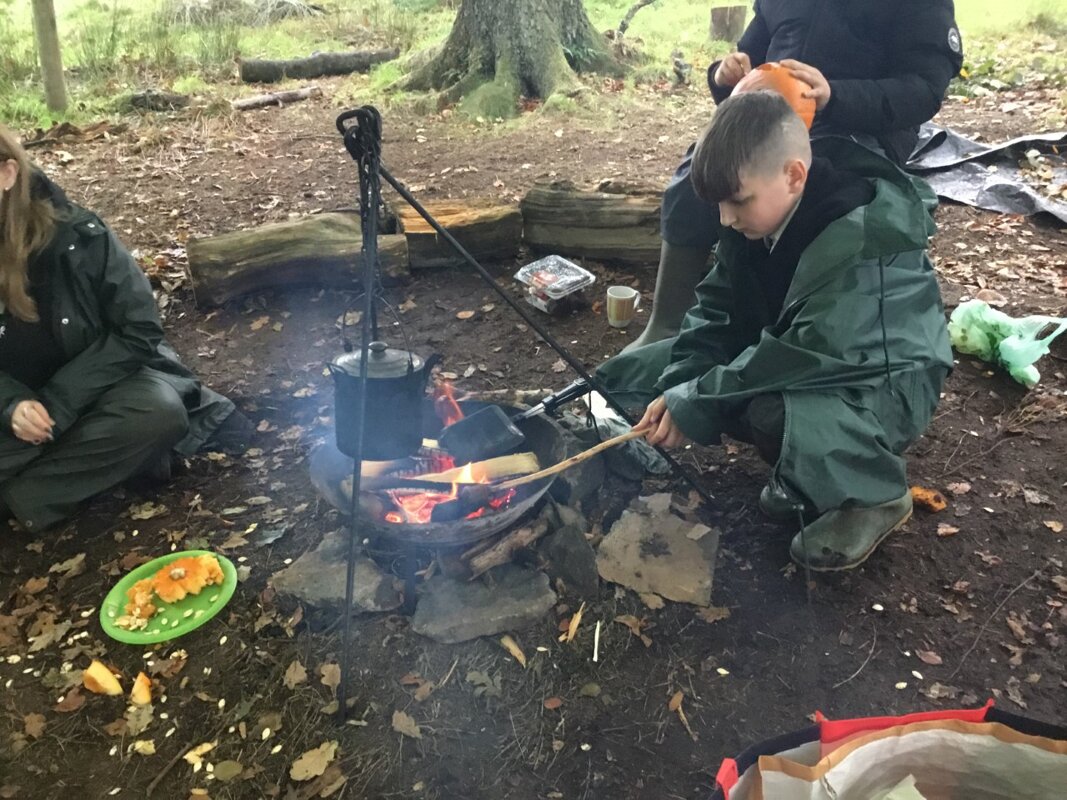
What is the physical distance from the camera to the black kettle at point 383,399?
7.41 ft

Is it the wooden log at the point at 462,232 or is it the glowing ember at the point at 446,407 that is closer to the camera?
the glowing ember at the point at 446,407

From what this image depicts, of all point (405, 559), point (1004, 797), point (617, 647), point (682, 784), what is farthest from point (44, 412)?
point (1004, 797)

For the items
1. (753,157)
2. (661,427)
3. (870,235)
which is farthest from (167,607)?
(870,235)

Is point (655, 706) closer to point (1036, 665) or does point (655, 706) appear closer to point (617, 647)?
point (617, 647)

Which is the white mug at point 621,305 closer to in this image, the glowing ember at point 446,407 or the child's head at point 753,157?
the glowing ember at point 446,407

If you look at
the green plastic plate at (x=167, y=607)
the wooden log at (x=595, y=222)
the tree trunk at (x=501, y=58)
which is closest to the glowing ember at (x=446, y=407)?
the green plastic plate at (x=167, y=607)

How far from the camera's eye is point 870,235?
8.09 ft

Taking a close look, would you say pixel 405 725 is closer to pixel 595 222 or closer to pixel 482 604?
pixel 482 604

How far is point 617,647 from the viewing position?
8.41ft

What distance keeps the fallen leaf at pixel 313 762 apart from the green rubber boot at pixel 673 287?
223cm

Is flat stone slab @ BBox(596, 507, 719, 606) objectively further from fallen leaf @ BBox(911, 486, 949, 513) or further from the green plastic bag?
the green plastic bag

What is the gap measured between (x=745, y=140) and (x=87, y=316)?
2.68 metres

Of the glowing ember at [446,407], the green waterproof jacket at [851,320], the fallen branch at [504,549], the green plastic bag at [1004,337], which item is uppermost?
the green waterproof jacket at [851,320]

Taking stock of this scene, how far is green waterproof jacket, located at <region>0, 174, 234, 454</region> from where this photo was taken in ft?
9.93
